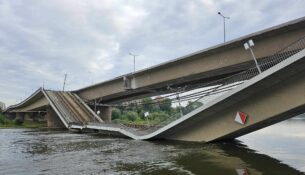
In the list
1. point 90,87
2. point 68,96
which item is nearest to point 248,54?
point 90,87

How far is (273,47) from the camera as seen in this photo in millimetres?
21750

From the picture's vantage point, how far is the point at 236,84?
67.3 ft

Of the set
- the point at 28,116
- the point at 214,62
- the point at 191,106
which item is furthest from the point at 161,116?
the point at 28,116

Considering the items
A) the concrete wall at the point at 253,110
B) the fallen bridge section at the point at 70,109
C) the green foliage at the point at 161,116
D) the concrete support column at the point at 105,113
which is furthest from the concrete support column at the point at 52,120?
the concrete wall at the point at 253,110

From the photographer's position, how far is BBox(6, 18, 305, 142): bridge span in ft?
57.7

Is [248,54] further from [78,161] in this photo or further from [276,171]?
[78,161]

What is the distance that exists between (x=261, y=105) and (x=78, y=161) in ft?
36.5

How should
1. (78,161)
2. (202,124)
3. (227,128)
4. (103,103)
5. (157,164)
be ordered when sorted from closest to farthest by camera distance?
(157,164) < (78,161) < (227,128) < (202,124) < (103,103)

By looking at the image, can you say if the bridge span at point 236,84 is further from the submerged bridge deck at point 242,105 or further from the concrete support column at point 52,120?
the concrete support column at point 52,120

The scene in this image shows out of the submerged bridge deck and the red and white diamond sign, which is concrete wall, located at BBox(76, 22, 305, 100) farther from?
the red and white diamond sign

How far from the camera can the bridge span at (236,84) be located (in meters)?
17.6

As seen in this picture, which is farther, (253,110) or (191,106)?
(191,106)

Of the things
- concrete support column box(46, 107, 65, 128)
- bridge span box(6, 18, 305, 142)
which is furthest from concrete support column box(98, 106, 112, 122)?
bridge span box(6, 18, 305, 142)

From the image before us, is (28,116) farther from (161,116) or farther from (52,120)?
(161,116)
